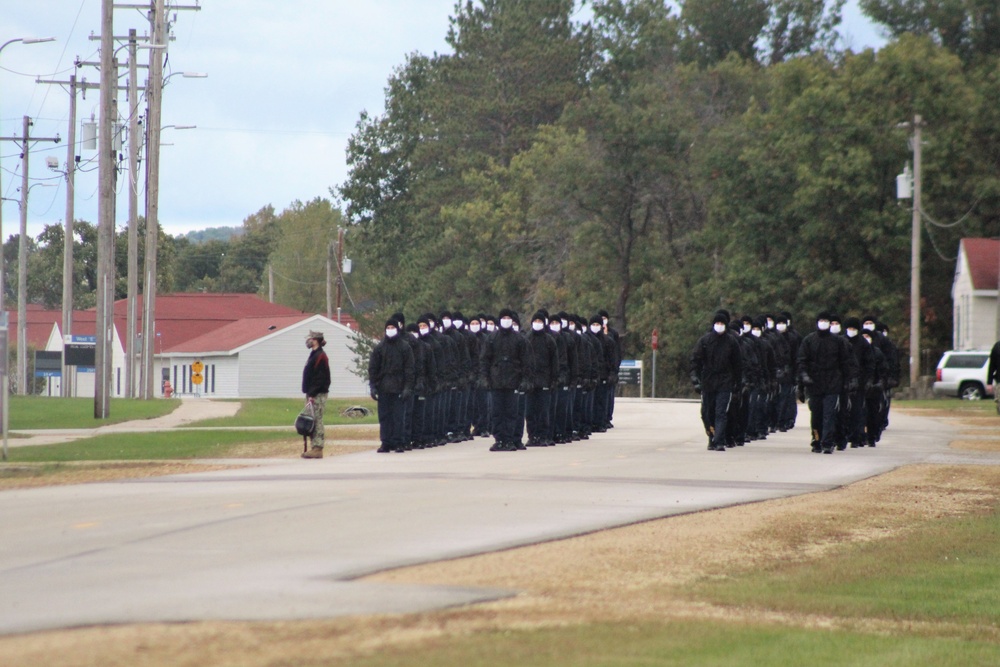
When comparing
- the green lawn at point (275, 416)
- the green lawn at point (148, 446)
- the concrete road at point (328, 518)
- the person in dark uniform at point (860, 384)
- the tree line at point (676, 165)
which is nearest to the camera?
the concrete road at point (328, 518)

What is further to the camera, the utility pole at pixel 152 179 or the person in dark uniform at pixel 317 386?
the utility pole at pixel 152 179

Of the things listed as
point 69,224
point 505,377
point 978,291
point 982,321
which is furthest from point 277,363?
point 505,377

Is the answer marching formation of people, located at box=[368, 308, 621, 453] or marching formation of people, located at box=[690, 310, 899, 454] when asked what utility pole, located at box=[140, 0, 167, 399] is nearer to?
marching formation of people, located at box=[368, 308, 621, 453]

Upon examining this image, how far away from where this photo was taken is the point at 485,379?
2577 centimetres

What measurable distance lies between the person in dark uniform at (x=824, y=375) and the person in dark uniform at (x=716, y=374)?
3.72ft

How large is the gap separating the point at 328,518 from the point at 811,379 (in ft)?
42.9

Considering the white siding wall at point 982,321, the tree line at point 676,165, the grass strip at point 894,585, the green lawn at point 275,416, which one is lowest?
the grass strip at point 894,585

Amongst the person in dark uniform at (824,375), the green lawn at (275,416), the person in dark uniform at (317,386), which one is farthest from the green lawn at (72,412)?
the person in dark uniform at (824,375)

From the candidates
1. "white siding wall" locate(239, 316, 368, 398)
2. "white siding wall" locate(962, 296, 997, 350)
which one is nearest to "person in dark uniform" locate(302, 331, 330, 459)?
"white siding wall" locate(962, 296, 997, 350)

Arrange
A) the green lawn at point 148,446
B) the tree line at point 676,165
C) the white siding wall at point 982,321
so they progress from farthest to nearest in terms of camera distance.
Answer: the tree line at point 676,165, the white siding wall at point 982,321, the green lawn at point 148,446

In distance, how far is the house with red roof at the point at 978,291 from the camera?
55.9 m

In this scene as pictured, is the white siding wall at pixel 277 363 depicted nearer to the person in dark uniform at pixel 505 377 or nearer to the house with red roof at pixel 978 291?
the house with red roof at pixel 978 291

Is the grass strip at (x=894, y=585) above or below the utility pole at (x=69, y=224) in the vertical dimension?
below

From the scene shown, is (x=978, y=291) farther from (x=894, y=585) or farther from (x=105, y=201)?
(x=894, y=585)
